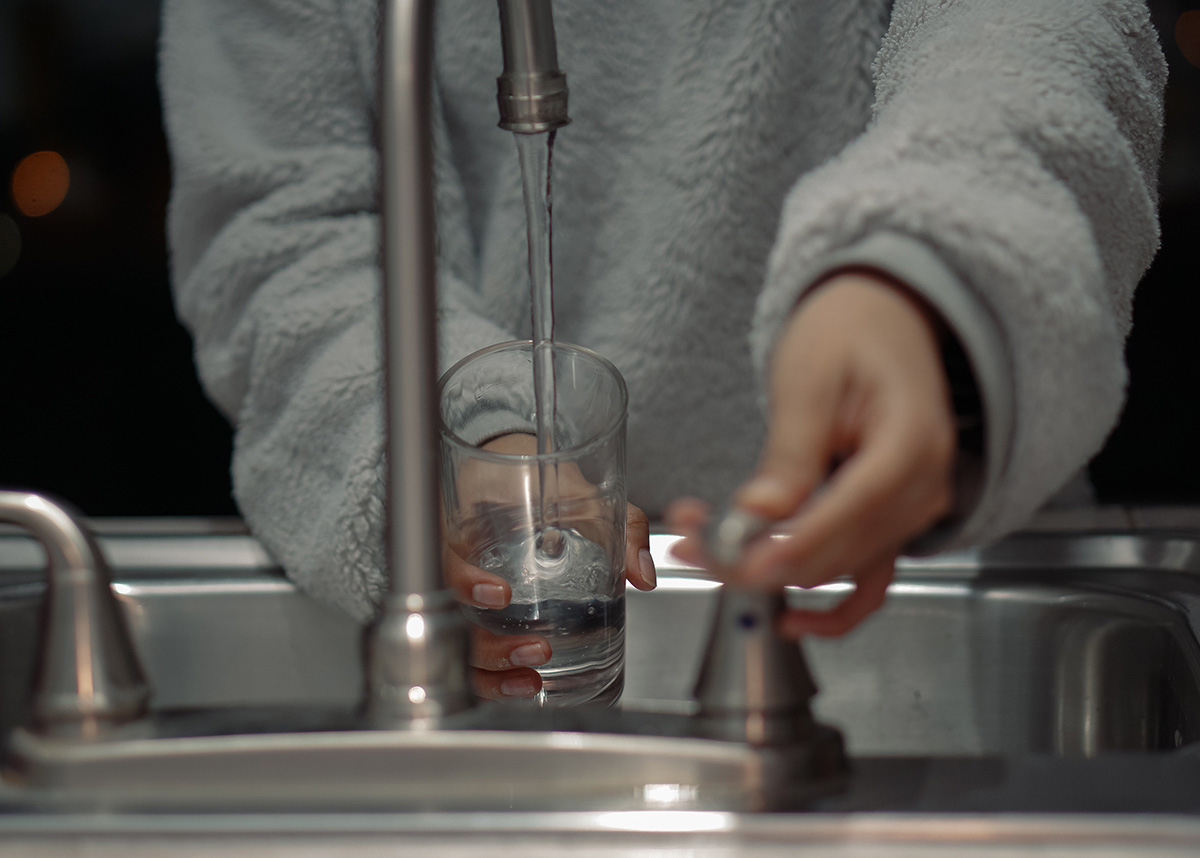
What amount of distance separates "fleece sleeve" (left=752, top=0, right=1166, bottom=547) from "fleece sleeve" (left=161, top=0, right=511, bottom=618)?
9.9 inches

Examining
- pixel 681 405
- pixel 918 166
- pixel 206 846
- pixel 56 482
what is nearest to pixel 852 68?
pixel 681 405

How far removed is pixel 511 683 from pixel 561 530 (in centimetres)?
6

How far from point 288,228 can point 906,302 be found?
38 cm

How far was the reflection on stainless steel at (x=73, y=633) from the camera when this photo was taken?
0.24 m

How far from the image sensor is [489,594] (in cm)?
35

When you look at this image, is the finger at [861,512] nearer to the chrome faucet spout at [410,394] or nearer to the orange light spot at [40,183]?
the chrome faucet spout at [410,394]

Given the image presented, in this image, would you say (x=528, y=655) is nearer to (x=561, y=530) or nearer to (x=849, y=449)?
(x=561, y=530)

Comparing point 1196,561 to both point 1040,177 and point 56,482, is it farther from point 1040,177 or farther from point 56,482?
point 56,482

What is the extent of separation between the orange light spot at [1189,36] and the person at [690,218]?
41 cm

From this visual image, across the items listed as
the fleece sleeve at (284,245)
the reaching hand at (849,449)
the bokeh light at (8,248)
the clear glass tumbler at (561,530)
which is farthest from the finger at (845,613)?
the bokeh light at (8,248)

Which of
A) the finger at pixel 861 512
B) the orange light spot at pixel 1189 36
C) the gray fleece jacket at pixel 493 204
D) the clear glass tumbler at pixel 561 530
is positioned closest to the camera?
the finger at pixel 861 512

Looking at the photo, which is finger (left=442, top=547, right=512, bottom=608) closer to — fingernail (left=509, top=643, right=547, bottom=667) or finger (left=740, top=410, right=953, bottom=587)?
fingernail (left=509, top=643, right=547, bottom=667)

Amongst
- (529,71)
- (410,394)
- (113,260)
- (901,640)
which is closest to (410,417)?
(410,394)

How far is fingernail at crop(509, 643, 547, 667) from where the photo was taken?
353 mm
